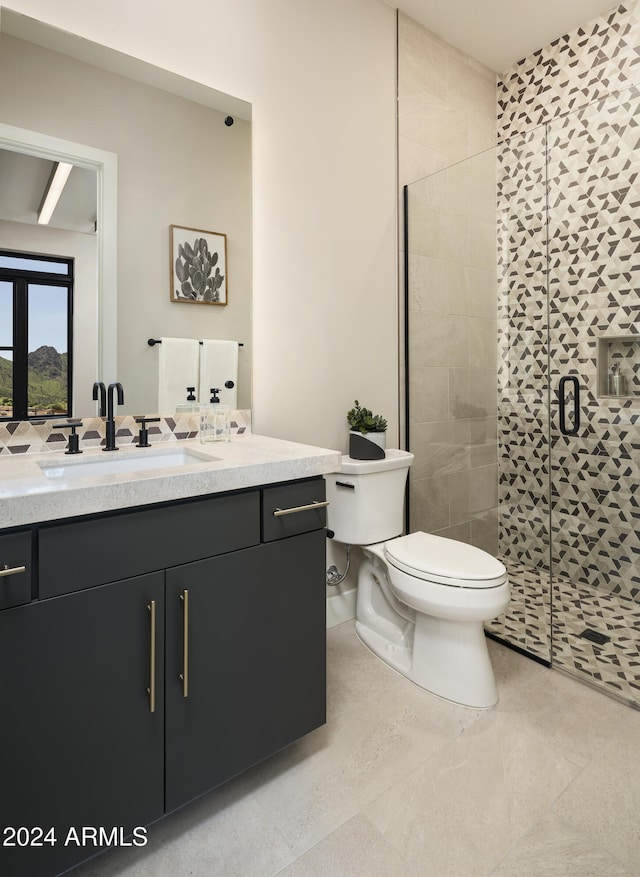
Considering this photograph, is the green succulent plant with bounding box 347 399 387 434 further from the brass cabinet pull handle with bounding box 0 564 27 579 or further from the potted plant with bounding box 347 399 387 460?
the brass cabinet pull handle with bounding box 0 564 27 579

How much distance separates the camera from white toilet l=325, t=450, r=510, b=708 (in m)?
1.68

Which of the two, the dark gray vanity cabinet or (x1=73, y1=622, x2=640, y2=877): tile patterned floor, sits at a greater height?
the dark gray vanity cabinet

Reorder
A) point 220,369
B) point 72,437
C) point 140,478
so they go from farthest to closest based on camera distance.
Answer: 1. point 220,369
2. point 72,437
3. point 140,478

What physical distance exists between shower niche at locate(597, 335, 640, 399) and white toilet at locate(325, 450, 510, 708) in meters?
0.87

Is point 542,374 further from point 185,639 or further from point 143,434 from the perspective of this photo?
point 185,639

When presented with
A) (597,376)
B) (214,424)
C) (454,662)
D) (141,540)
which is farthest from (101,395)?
(597,376)

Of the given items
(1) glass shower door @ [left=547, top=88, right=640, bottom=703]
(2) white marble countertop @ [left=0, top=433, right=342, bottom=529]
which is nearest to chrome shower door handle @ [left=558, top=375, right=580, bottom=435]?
(1) glass shower door @ [left=547, top=88, right=640, bottom=703]

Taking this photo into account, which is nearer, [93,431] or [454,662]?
[93,431]

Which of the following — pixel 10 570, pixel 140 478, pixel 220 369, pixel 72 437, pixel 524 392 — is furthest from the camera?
pixel 524 392

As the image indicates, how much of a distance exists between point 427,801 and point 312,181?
220cm

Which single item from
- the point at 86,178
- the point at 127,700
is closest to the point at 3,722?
the point at 127,700

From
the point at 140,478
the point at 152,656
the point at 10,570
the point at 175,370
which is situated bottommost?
the point at 152,656

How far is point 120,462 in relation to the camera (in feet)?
5.00

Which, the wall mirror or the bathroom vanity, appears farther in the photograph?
the wall mirror
